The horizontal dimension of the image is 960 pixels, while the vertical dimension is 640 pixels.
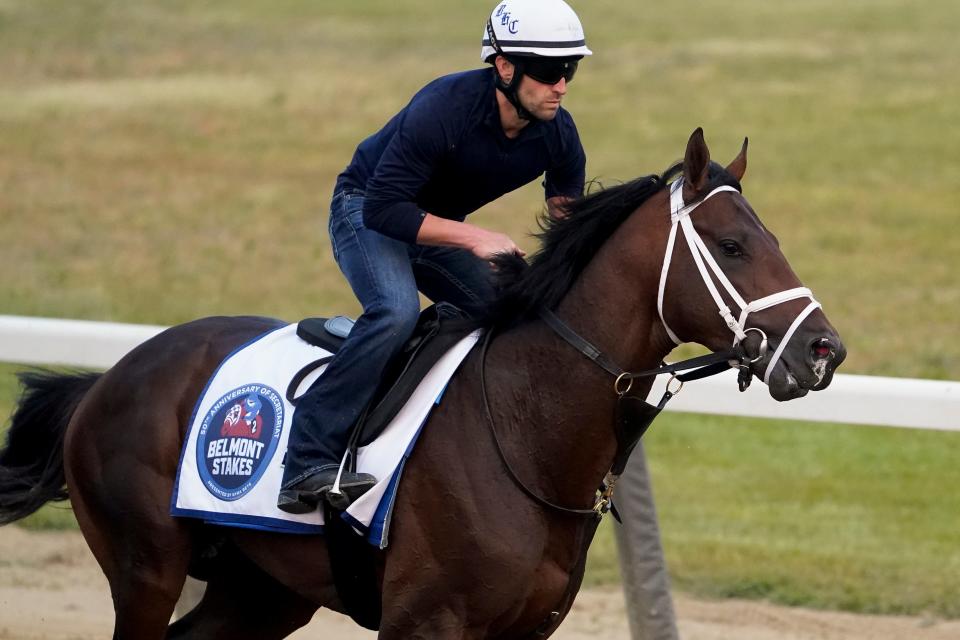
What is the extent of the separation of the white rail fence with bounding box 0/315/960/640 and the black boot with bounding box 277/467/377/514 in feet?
5.47

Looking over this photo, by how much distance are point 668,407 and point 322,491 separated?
220cm

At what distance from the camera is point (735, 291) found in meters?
3.91

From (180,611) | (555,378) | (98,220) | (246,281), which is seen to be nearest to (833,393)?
(555,378)

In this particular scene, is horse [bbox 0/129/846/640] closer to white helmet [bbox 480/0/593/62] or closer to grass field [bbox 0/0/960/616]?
white helmet [bbox 480/0/593/62]

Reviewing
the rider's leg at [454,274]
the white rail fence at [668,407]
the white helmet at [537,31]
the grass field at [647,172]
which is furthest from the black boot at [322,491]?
the grass field at [647,172]

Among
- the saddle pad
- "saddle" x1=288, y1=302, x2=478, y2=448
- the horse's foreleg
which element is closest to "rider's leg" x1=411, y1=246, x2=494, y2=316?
"saddle" x1=288, y1=302, x2=478, y2=448

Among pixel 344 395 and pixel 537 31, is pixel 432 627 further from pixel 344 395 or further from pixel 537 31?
pixel 537 31

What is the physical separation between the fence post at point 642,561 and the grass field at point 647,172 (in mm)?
1251

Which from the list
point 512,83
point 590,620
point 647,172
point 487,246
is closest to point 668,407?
point 590,620

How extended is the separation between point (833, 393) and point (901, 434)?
383cm

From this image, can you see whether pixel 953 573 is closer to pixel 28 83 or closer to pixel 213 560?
pixel 213 560

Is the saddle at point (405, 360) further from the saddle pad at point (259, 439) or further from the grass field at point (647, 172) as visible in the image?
the grass field at point (647, 172)

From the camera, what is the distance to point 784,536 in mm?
7664

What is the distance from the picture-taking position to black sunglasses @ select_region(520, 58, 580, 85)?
4.30 metres
